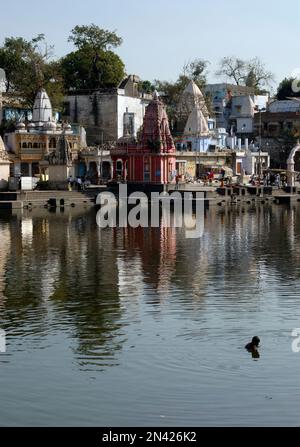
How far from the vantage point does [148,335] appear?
17109 millimetres

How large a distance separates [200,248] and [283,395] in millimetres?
17828

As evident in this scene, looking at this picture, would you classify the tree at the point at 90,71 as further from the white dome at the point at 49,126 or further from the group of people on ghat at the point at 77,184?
the group of people on ghat at the point at 77,184

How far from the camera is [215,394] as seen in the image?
1369 cm

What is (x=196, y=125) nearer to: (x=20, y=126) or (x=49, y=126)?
(x=49, y=126)

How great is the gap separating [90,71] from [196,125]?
9693mm

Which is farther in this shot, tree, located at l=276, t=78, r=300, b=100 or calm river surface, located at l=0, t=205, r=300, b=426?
tree, located at l=276, t=78, r=300, b=100

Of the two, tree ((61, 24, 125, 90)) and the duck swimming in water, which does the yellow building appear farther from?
the duck swimming in water

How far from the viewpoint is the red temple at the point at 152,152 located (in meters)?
55.6

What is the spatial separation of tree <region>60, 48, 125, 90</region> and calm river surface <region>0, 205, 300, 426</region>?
130 ft

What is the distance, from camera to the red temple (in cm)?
5556

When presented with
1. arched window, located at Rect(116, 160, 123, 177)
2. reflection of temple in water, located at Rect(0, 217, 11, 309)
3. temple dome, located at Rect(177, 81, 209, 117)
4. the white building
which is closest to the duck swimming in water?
reflection of temple in water, located at Rect(0, 217, 11, 309)

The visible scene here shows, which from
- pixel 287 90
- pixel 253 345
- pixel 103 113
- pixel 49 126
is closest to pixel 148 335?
pixel 253 345

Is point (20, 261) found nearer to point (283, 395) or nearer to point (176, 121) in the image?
point (283, 395)
